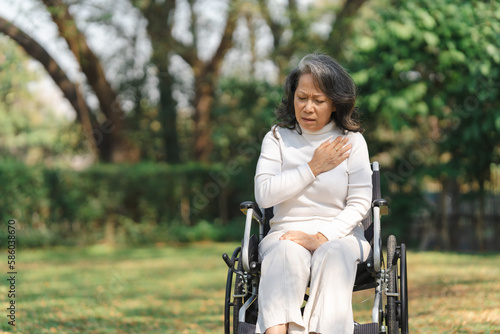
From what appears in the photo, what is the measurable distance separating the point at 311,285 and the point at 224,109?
40.8 feet

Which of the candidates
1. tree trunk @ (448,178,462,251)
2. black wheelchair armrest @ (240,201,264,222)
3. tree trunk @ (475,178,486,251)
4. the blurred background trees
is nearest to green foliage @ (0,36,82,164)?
the blurred background trees

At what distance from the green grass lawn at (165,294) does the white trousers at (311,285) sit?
75.7 inches

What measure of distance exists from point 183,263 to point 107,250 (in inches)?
117

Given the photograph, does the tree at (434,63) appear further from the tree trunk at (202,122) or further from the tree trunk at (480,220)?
the tree trunk at (202,122)

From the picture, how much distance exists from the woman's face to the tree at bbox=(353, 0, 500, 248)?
4.92 m

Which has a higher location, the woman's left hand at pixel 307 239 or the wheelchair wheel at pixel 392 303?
the woman's left hand at pixel 307 239

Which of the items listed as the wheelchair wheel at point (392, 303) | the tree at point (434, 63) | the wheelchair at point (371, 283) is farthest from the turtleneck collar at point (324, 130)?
the tree at point (434, 63)

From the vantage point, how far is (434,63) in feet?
30.5

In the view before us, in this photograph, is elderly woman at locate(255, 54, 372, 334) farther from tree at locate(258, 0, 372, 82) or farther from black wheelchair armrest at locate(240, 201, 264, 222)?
tree at locate(258, 0, 372, 82)

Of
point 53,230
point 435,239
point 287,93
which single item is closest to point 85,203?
point 53,230

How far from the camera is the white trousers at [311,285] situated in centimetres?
302

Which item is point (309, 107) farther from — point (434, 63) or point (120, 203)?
point (120, 203)

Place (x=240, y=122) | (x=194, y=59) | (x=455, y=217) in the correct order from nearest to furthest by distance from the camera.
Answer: (x=455, y=217) → (x=240, y=122) → (x=194, y=59)

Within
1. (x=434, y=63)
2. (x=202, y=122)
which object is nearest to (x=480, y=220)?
(x=434, y=63)
